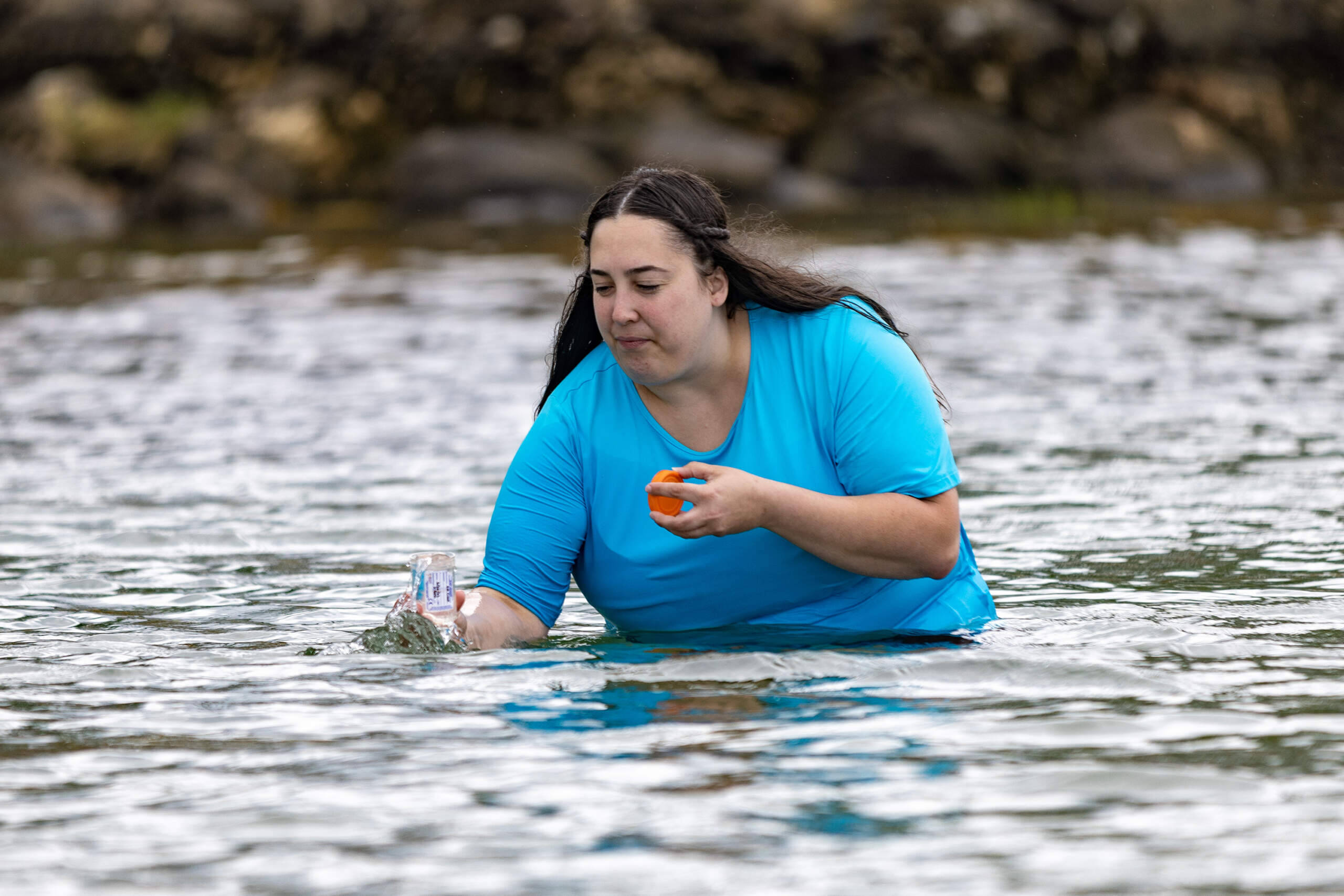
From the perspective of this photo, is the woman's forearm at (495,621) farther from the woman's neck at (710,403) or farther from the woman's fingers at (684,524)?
the woman's fingers at (684,524)

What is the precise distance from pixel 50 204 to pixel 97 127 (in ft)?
8.51

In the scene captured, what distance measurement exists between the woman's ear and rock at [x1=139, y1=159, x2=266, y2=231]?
23852 millimetres

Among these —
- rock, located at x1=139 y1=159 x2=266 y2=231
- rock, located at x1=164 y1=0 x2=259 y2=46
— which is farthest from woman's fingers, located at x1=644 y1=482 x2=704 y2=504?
rock, located at x1=164 y1=0 x2=259 y2=46

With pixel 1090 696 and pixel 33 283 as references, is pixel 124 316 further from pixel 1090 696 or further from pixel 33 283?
pixel 1090 696

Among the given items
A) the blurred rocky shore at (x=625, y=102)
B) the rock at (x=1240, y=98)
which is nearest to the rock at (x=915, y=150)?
the blurred rocky shore at (x=625, y=102)

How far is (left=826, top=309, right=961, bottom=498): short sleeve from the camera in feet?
16.9

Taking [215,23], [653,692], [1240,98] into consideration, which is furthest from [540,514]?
[215,23]

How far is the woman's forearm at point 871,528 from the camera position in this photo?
495cm

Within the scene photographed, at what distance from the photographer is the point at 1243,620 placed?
5945mm

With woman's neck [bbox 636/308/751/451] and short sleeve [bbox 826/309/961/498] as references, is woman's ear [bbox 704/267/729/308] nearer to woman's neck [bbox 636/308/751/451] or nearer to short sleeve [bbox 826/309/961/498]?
woman's neck [bbox 636/308/751/451]

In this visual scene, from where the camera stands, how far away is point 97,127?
31281 millimetres

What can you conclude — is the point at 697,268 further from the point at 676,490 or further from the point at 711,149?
the point at 711,149

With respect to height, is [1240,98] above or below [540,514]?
above

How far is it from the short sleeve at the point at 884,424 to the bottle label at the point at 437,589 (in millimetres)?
1166
